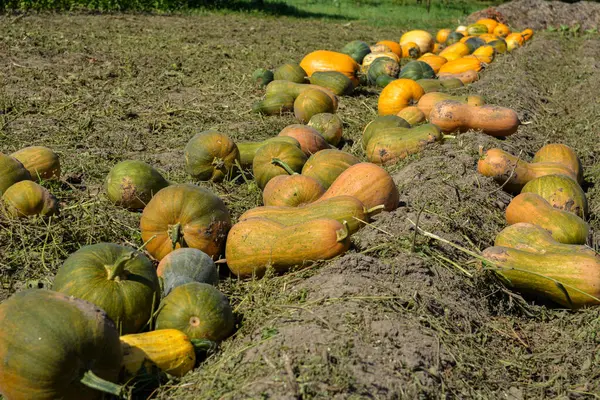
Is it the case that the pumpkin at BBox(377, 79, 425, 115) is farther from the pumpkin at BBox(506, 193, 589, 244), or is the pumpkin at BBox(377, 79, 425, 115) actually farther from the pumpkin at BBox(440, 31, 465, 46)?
the pumpkin at BBox(440, 31, 465, 46)

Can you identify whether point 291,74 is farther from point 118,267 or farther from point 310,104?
point 118,267

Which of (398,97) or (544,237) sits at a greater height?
(398,97)

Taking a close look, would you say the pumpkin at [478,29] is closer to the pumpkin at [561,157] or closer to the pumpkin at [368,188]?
the pumpkin at [561,157]

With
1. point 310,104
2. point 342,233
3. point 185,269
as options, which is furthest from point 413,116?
point 185,269

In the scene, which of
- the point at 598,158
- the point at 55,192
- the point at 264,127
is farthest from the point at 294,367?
the point at 598,158

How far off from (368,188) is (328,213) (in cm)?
49

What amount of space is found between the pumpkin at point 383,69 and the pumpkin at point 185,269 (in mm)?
7469

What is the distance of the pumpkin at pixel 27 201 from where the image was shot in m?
4.57

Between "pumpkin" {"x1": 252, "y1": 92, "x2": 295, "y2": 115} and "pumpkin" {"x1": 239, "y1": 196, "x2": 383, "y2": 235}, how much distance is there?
13.7 feet

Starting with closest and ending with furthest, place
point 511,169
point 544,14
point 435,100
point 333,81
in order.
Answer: point 511,169, point 435,100, point 333,81, point 544,14

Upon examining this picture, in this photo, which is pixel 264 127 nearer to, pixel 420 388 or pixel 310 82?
pixel 310 82

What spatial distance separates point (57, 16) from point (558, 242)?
46.0 ft

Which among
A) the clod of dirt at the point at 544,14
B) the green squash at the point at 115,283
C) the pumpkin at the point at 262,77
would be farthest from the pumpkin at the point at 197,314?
the clod of dirt at the point at 544,14

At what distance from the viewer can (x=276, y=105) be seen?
27.7 ft
